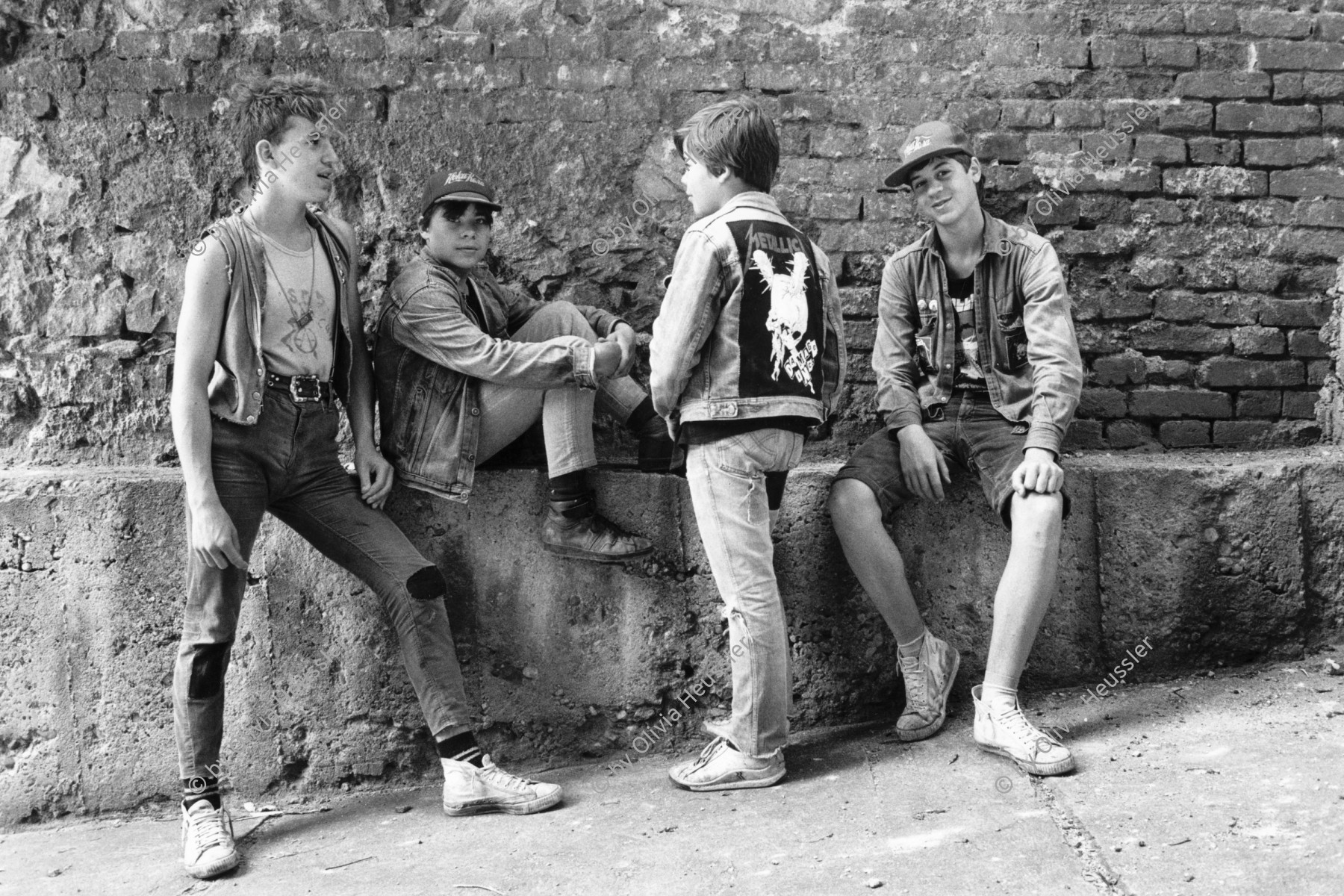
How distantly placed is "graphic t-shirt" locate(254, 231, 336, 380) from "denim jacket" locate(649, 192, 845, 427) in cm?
94

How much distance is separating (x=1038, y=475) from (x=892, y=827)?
1037 millimetres

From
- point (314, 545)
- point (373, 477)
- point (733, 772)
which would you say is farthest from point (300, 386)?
point (733, 772)

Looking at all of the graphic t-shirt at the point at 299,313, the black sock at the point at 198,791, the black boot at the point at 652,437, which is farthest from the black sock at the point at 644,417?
the black sock at the point at 198,791

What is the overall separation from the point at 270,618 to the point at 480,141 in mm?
1663

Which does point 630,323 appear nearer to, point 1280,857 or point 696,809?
point 696,809

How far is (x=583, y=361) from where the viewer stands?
3180 millimetres

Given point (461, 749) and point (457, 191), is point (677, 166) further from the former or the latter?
point (461, 749)

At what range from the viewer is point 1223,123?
3838mm

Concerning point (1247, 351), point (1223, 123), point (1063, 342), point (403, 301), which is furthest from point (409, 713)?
point (1223, 123)

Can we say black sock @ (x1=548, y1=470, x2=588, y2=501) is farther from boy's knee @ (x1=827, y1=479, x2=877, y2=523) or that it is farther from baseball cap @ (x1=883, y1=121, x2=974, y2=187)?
baseball cap @ (x1=883, y1=121, x2=974, y2=187)

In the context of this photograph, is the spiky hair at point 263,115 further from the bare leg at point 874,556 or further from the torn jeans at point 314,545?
the bare leg at point 874,556

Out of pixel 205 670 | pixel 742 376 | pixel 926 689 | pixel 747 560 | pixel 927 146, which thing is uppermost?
pixel 927 146

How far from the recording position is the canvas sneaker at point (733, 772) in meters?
3.16

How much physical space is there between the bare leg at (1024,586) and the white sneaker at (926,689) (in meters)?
0.23
